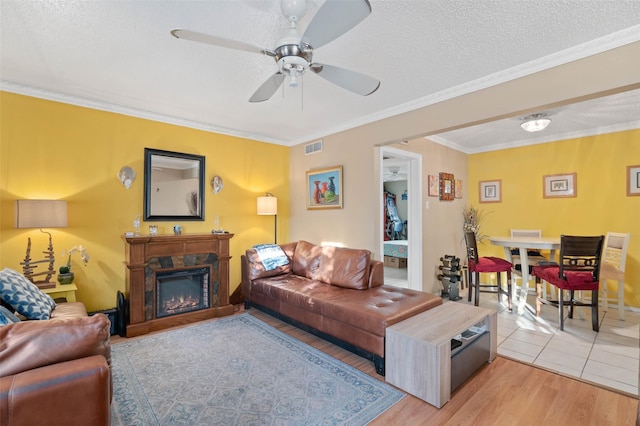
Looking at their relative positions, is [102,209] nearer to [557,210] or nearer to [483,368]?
[483,368]

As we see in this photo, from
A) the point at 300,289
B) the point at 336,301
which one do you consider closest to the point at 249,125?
the point at 300,289

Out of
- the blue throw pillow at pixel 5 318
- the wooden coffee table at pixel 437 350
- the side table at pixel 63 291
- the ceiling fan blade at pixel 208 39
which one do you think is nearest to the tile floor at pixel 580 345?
the wooden coffee table at pixel 437 350

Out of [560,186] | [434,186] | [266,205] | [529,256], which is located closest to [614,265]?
[529,256]

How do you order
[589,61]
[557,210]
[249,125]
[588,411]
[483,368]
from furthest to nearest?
[557,210] → [249,125] → [483,368] → [589,61] → [588,411]

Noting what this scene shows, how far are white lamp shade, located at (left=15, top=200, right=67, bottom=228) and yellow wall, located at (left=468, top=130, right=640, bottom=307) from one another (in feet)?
20.0

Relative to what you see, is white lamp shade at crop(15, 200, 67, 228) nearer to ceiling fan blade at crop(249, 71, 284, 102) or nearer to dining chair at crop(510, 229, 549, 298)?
ceiling fan blade at crop(249, 71, 284, 102)

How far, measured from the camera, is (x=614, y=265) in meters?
3.95

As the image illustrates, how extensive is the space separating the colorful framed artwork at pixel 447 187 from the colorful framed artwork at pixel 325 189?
6.06 feet

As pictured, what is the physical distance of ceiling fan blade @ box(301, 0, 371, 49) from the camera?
1.38 meters

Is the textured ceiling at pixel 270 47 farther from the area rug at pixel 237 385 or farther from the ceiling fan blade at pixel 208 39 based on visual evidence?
the area rug at pixel 237 385

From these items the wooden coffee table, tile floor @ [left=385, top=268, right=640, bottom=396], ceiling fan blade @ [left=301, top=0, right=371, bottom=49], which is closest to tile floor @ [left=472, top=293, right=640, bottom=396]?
tile floor @ [left=385, top=268, right=640, bottom=396]

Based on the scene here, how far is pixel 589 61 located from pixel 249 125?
364 cm

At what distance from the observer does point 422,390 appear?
212cm

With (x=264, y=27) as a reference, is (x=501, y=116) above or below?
below
